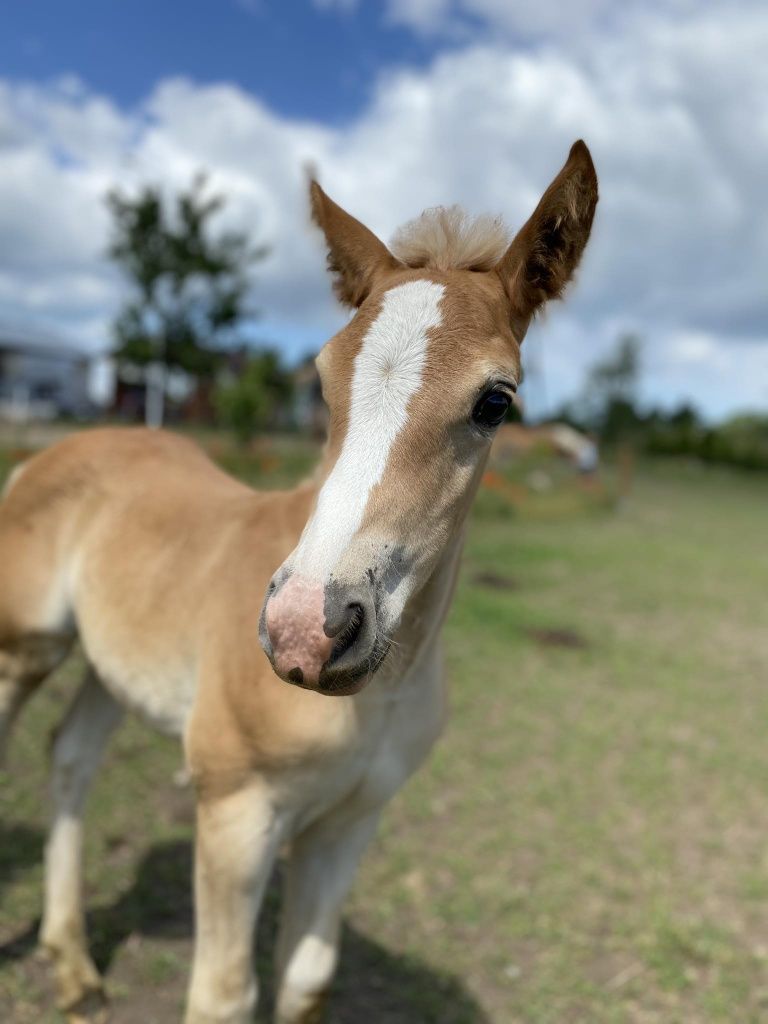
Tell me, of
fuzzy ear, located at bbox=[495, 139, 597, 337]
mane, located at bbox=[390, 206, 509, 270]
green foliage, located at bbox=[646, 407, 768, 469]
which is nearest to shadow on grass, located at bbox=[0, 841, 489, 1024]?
Answer: fuzzy ear, located at bbox=[495, 139, 597, 337]

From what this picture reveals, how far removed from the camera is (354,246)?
6.17 ft

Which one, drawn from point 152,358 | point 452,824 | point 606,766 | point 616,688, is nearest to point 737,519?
point 616,688

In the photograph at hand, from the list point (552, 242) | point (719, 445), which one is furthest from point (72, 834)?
point (719, 445)

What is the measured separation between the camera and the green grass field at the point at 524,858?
282 centimetres

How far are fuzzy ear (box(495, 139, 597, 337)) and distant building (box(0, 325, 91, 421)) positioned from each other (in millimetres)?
41428

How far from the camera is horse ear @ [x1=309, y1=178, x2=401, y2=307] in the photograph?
188 cm

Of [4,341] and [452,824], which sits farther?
[4,341]

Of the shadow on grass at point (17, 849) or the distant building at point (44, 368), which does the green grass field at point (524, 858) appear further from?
the distant building at point (44, 368)

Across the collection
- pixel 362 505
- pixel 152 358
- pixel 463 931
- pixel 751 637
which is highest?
pixel 152 358

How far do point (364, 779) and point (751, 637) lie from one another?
268 inches

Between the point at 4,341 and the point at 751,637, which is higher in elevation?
the point at 4,341

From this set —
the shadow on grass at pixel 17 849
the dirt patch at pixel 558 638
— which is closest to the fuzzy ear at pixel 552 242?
the shadow on grass at pixel 17 849

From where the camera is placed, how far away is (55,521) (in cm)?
263

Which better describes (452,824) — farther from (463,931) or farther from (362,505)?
(362,505)
